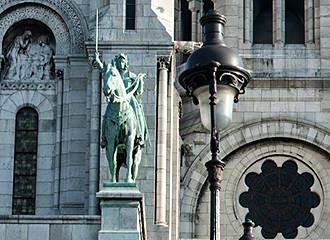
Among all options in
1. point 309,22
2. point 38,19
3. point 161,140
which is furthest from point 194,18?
point 161,140

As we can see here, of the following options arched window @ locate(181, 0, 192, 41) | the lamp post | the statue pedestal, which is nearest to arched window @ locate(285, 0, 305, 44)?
arched window @ locate(181, 0, 192, 41)

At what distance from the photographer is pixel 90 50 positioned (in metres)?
36.7

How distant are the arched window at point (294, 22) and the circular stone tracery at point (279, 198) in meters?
3.63

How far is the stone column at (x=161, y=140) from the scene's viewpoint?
1411 inches

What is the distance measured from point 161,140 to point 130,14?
10.7ft

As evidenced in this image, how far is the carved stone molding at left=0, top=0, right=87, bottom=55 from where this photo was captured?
3781cm

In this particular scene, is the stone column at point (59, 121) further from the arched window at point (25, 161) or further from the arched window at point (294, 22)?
the arched window at point (294, 22)

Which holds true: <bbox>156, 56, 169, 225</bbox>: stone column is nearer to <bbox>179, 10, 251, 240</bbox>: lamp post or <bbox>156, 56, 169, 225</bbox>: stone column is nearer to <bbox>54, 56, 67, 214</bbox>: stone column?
<bbox>54, 56, 67, 214</bbox>: stone column

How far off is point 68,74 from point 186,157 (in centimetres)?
422

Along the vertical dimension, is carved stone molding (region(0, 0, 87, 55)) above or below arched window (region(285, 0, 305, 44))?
below

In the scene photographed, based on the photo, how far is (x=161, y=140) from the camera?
3625 centimetres

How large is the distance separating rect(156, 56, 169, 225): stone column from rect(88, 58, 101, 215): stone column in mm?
1450

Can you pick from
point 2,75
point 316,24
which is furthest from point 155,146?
point 316,24

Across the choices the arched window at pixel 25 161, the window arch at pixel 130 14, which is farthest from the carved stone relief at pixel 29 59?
the window arch at pixel 130 14
